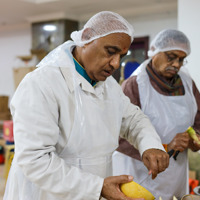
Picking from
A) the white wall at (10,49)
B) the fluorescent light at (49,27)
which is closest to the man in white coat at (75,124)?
the fluorescent light at (49,27)

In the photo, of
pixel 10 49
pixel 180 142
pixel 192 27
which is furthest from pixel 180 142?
pixel 10 49

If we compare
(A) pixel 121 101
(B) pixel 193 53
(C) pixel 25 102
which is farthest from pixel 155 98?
(B) pixel 193 53

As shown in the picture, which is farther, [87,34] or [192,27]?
[192,27]

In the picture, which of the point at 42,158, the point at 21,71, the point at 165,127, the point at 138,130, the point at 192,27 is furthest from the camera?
the point at 21,71

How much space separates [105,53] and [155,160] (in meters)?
0.47

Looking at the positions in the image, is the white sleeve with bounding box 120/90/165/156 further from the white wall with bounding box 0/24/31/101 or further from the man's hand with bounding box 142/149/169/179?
the white wall with bounding box 0/24/31/101

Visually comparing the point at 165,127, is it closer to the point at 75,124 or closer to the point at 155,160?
the point at 155,160

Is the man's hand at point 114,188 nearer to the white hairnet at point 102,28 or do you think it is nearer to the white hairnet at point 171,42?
the white hairnet at point 102,28

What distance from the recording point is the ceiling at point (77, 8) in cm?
452

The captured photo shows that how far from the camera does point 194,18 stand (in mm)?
2805

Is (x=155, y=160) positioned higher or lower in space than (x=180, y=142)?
higher

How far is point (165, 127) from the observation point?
5.73ft

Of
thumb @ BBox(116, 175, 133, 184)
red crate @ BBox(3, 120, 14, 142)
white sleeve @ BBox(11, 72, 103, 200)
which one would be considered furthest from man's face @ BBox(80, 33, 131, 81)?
red crate @ BBox(3, 120, 14, 142)

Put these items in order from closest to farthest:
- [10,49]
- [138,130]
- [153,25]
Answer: [138,130]
[153,25]
[10,49]
